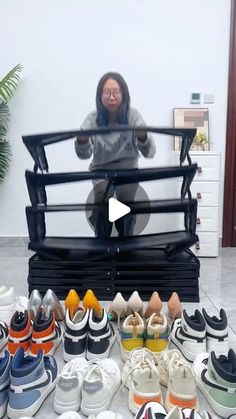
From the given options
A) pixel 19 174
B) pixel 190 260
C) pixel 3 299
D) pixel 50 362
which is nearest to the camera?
pixel 50 362

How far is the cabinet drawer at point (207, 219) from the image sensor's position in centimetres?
326

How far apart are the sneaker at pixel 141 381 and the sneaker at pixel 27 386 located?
0.86 ft

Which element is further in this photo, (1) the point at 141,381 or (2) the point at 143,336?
(2) the point at 143,336

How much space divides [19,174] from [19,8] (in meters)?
1.51

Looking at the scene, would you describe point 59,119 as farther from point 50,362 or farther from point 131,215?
point 50,362

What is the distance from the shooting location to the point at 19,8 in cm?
342

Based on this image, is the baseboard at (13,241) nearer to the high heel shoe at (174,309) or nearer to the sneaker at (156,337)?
the high heel shoe at (174,309)

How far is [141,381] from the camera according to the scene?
3.79 feet

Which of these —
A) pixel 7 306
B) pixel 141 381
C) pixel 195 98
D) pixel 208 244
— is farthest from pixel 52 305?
pixel 195 98

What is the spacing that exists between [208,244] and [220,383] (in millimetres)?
2202

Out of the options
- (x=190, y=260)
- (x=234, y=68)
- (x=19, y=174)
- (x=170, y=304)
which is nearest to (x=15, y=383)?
(x=170, y=304)

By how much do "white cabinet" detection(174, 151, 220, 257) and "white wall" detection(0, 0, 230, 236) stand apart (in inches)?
16.7

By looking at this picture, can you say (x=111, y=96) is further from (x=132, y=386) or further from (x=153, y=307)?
(x=132, y=386)

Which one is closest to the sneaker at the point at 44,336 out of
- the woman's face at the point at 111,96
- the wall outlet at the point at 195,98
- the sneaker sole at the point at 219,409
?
the sneaker sole at the point at 219,409
